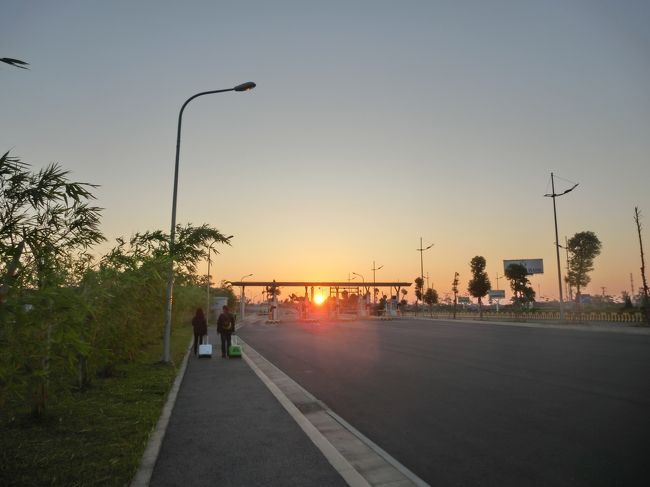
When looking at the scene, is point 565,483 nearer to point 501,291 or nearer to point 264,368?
point 264,368

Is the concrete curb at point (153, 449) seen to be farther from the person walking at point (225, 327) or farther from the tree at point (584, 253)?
the tree at point (584, 253)

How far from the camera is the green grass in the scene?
469 centimetres

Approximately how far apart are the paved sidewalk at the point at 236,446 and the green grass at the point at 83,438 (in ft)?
1.34

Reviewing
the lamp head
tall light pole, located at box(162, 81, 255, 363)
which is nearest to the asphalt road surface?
tall light pole, located at box(162, 81, 255, 363)

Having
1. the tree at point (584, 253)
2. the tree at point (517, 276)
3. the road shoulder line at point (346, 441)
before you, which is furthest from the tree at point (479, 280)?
the road shoulder line at point (346, 441)

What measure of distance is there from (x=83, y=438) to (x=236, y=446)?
2249 millimetres

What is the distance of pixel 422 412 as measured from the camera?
7.45 meters

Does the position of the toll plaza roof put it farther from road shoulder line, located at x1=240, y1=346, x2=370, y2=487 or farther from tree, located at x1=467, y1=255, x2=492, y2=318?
road shoulder line, located at x1=240, y1=346, x2=370, y2=487

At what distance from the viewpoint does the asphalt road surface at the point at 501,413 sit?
4895mm

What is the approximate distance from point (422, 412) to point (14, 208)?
6.66 m

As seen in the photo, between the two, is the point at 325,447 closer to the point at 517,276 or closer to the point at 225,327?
the point at 225,327

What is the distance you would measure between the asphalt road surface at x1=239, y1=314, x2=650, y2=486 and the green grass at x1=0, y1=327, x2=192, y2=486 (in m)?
3.22

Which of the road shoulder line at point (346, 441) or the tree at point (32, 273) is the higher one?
the tree at point (32, 273)

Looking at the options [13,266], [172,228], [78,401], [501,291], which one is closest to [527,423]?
[13,266]
